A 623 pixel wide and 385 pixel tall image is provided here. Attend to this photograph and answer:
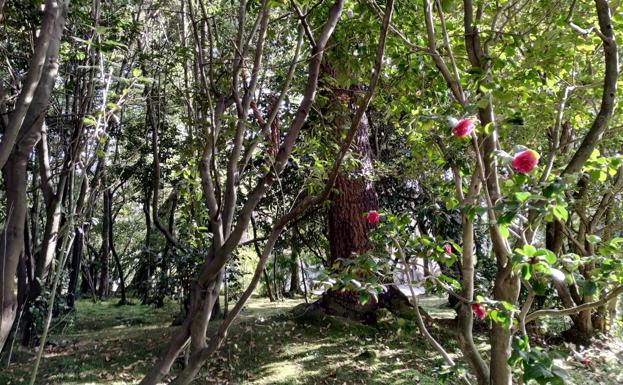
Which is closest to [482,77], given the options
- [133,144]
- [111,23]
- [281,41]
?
[281,41]

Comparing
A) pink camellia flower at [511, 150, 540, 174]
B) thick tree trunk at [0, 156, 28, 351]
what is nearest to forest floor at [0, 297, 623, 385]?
thick tree trunk at [0, 156, 28, 351]

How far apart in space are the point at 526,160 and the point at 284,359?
3753 millimetres

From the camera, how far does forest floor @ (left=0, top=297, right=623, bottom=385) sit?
14.4 feet

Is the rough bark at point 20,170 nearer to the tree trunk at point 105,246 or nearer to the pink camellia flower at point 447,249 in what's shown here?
the pink camellia flower at point 447,249

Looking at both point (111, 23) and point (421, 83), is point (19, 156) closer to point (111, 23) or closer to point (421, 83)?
point (111, 23)

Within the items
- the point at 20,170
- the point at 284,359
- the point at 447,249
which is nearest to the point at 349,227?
the point at 284,359

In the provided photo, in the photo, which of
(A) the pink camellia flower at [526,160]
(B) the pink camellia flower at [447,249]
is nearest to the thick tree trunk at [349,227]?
(B) the pink camellia flower at [447,249]

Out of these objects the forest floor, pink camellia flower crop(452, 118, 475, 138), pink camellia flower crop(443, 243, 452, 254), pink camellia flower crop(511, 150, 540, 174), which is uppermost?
pink camellia flower crop(452, 118, 475, 138)

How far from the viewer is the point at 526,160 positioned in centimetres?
165

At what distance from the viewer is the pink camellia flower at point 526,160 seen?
163cm

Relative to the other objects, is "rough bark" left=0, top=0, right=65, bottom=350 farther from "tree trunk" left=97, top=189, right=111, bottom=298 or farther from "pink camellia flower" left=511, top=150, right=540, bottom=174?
"tree trunk" left=97, top=189, right=111, bottom=298

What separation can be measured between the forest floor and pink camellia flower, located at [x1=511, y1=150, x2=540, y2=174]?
2.97m

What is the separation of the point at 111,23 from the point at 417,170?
156 inches

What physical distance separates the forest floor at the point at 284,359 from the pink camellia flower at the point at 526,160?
297cm
